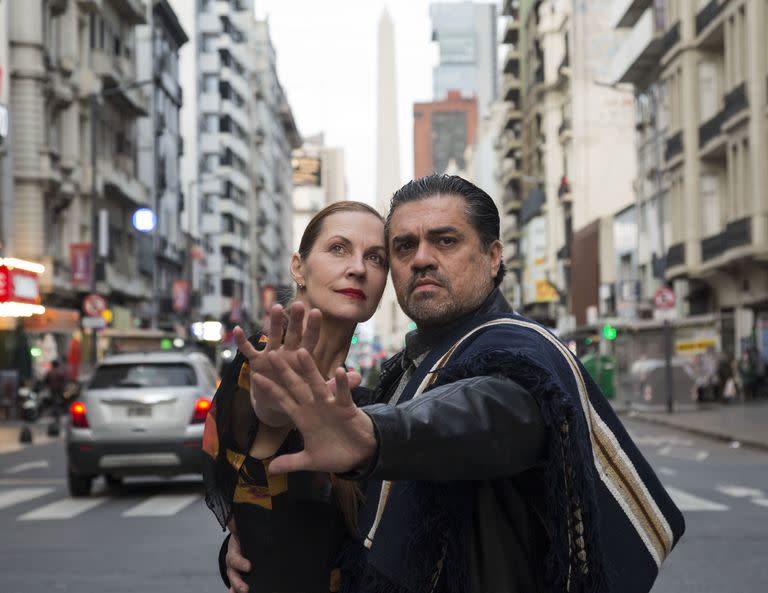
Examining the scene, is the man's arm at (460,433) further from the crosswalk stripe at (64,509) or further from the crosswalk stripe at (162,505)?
the crosswalk stripe at (64,509)

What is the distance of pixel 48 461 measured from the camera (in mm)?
23969

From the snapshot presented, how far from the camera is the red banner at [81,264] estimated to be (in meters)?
47.2

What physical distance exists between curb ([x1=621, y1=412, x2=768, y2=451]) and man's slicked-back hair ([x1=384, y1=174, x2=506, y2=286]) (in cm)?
2297

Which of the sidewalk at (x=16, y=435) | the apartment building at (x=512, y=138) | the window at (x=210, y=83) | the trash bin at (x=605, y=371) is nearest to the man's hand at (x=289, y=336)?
the sidewalk at (x=16, y=435)

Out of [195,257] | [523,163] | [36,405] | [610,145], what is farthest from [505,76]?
[36,405]

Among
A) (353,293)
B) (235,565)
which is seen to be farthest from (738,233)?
(235,565)

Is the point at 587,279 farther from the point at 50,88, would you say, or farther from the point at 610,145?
the point at 50,88

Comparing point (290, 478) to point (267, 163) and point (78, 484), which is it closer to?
point (78, 484)

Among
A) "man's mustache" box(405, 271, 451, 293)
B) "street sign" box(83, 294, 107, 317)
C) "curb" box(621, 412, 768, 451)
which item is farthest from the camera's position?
"street sign" box(83, 294, 107, 317)

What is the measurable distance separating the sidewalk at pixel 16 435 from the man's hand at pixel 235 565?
2329 centimetres

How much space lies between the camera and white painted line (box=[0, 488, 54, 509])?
54.5 feet

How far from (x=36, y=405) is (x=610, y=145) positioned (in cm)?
5368

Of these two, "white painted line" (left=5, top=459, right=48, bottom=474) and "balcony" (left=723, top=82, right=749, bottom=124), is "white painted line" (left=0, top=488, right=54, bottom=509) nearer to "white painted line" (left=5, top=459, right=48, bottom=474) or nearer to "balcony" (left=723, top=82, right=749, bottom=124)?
"white painted line" (left=5, top=459, right=48, bottom=474)

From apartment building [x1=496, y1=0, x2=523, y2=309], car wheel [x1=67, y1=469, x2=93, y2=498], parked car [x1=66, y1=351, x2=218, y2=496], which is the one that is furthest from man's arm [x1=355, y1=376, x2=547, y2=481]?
apartment building [x1=496, y1=0, x2=523, y2=309]
